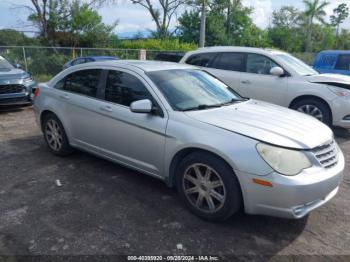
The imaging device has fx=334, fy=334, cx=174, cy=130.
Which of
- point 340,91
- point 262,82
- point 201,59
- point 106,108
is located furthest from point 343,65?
point 106,108

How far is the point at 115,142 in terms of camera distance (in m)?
4.24

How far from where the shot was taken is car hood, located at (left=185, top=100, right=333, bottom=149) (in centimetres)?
315

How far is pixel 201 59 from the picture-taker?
8.31 metres

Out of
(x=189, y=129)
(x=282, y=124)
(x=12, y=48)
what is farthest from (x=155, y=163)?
(x=12, y=48)

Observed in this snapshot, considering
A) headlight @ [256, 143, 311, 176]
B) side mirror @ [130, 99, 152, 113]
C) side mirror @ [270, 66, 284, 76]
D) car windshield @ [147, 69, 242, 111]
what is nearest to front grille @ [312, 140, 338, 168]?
headlight @ [256, 143, 311, 176]

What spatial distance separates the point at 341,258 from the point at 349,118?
4469 mm

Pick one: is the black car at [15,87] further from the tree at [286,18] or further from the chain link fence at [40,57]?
the tree at [286,18]

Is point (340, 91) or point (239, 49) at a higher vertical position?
point (239, 49)

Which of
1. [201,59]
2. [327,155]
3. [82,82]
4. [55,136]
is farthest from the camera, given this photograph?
[201,59]

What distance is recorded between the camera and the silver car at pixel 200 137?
119 inches

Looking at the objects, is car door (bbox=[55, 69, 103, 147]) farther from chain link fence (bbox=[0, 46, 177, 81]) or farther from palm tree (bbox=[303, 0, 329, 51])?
palm tree (bbox=[303, 0, 329, 51])

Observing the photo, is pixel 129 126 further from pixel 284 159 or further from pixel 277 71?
pixel 277 71

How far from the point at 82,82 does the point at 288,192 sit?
326cm

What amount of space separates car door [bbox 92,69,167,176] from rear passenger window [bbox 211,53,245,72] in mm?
4153
